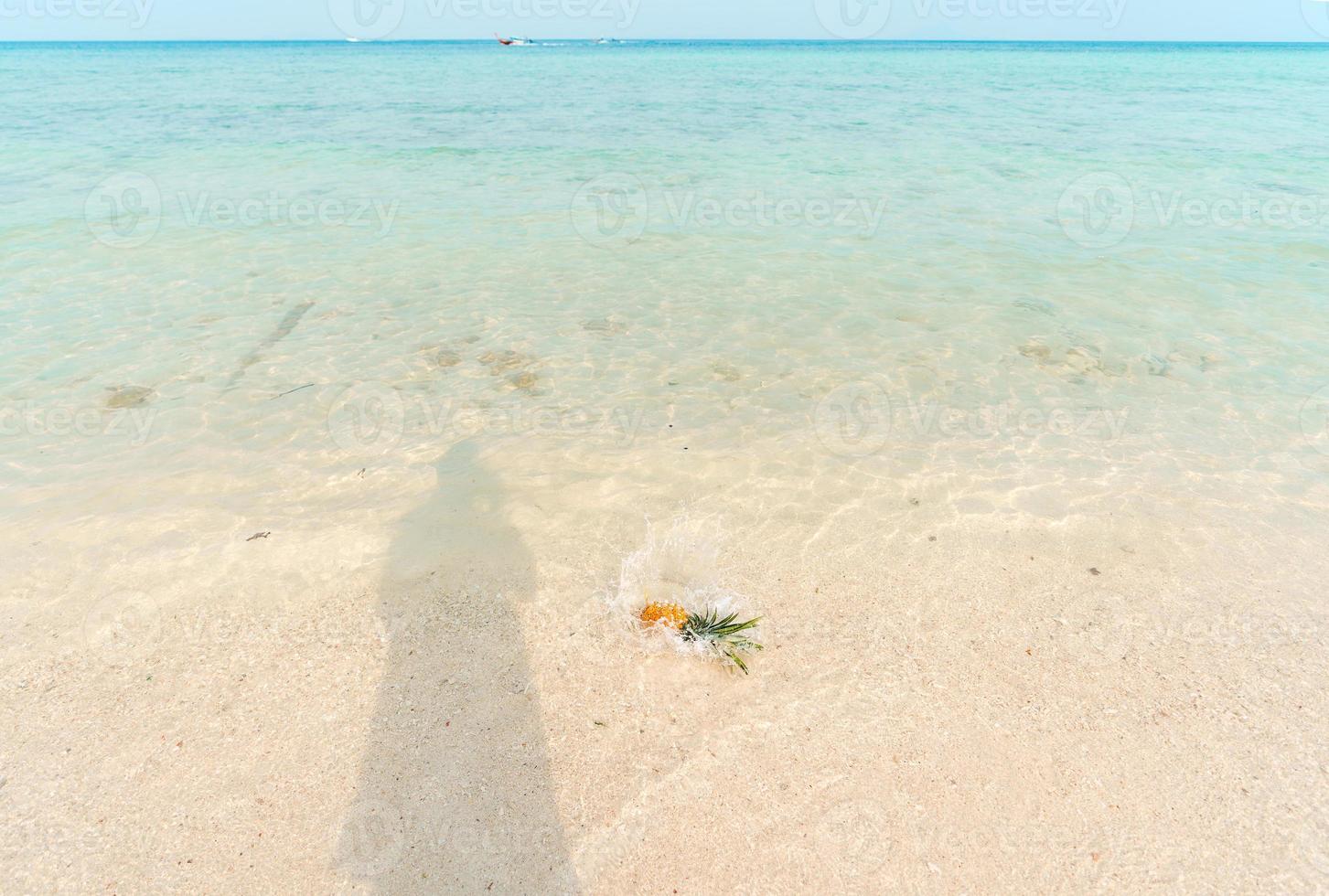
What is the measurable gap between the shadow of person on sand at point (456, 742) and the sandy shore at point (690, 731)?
1 cm

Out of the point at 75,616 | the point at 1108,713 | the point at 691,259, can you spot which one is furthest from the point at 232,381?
the point at 1108,713

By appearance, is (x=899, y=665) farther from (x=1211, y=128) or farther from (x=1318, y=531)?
(x=1211, y=128)

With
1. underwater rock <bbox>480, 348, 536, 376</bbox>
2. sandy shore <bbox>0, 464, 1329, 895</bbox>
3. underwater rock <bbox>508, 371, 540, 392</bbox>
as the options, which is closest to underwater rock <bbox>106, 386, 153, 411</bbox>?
sandy shore <bbox>0, 464, 1329, 895</bbox>

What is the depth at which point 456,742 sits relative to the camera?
3.60 metres

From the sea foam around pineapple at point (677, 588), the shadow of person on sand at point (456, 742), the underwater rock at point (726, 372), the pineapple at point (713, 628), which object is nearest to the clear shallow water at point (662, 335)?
the underwater rock at point (726, 372)

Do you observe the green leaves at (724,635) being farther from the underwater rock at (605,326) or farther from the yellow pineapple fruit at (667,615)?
the underwater rock at (605,326)

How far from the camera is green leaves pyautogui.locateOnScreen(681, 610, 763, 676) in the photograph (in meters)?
4.11

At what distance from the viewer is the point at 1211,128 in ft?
73.9

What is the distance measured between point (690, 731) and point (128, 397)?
693 cm

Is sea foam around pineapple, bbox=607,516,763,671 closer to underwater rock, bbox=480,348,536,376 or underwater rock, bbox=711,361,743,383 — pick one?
underwater rock, bbox=711,361,743,383

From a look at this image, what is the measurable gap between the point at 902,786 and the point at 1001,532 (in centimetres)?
249

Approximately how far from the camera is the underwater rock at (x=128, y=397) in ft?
23.0

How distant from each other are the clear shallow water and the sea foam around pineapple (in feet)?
1.58

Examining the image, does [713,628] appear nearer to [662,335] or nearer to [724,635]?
[724,635]
